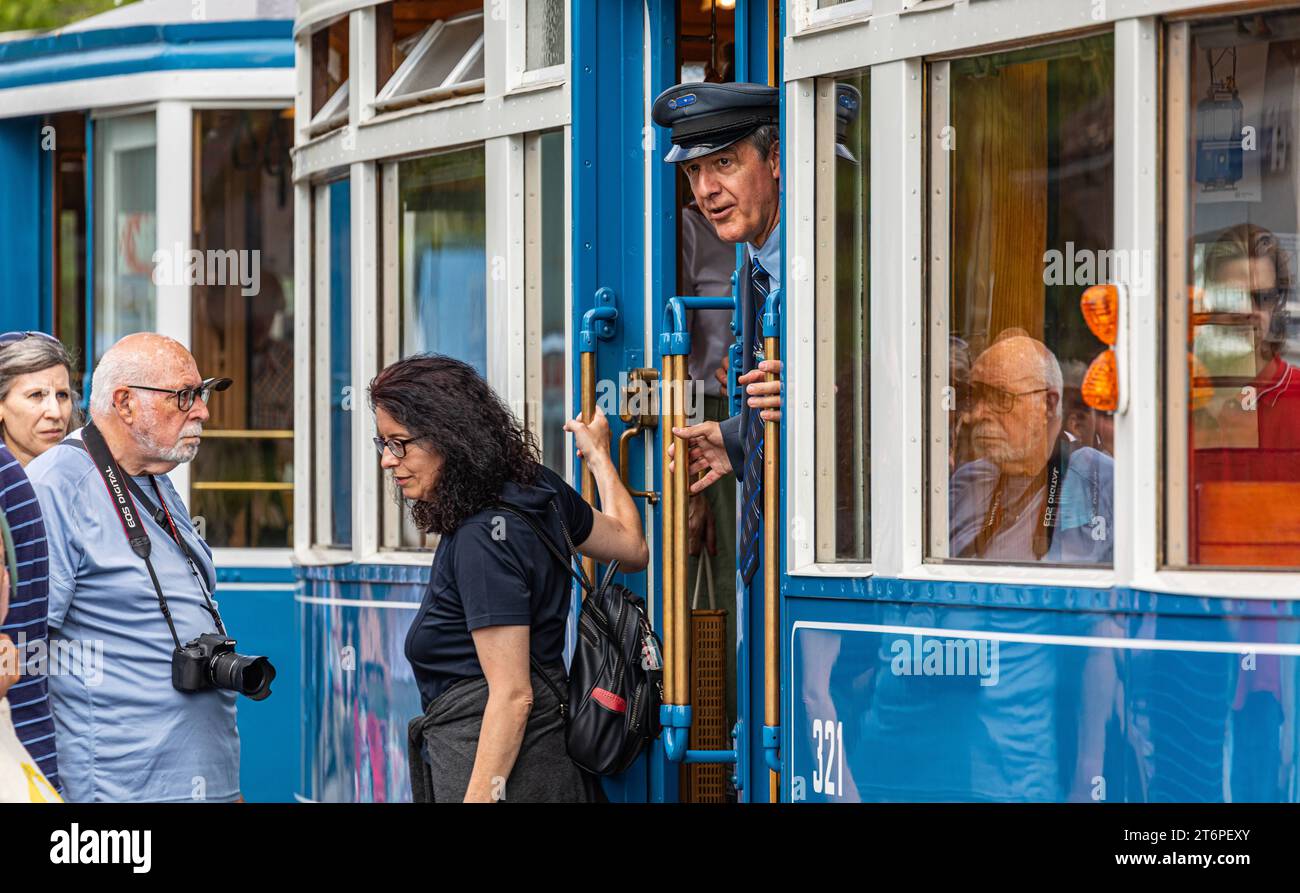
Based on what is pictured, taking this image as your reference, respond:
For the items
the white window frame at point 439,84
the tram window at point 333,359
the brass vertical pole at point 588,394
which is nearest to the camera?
the brass vertical pole at point 588,394

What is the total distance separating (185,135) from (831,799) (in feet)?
15.4

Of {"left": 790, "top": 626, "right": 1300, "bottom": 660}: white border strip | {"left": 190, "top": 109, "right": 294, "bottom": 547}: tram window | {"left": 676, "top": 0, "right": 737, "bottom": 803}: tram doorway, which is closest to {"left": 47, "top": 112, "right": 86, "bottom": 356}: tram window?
{"left": 190, "top": 109, "right": 294, "bottom": 547}: tram window

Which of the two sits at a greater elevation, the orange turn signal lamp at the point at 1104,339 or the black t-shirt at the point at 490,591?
the orange turn signal lamp at the point at 1104,339

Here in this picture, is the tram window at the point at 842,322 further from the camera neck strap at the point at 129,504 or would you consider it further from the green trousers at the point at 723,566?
the camera neck strap at the point at 129,504

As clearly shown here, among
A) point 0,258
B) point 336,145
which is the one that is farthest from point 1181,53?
point 0,258

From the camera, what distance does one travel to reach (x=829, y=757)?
4.90 m

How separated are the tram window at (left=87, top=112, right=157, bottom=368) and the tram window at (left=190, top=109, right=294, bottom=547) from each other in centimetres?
25

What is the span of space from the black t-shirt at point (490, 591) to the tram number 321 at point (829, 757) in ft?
2.13

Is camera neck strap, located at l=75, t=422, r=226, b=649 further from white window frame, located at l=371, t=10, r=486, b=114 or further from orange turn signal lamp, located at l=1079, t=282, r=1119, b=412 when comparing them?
orange turn signal lamp, located at l=1079, t=282, r=1119, b=412

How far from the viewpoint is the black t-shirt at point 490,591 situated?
4578 millimetres

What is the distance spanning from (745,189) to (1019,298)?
99 cm

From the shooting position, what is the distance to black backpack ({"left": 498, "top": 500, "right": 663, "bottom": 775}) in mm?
4801

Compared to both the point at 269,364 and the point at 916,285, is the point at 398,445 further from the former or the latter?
the point at 269,364

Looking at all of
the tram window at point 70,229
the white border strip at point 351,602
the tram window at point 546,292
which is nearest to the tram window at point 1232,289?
the tram window at point 546,292
